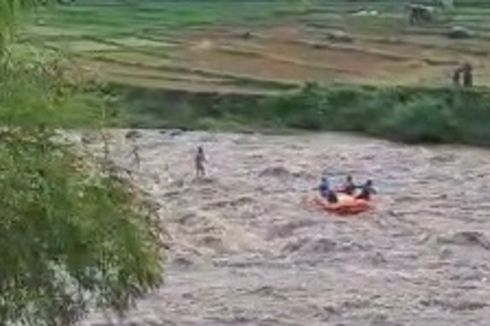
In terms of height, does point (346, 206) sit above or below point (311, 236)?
above

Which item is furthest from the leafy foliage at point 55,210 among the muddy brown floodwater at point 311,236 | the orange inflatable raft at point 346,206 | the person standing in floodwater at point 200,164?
the person standing in floodwater at point 200,164

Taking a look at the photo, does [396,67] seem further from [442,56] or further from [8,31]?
[8,31]

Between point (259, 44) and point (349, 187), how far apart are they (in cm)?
1611

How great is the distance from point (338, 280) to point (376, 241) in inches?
90.3

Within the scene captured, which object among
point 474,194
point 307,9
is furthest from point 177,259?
point 307,9

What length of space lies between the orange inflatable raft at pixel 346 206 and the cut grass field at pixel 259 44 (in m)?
8.48

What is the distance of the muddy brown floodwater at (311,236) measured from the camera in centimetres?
1795

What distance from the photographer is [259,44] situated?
39594mm

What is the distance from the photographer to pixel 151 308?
58.5ft

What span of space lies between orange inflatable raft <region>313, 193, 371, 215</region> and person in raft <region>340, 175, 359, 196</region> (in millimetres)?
366

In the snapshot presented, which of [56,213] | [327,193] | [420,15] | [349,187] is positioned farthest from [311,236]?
[420,15]

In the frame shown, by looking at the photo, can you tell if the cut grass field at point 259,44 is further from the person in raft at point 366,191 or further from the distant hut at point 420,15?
the person in raft at point 366,191

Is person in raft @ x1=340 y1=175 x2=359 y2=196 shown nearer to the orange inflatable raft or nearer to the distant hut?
the orange inflatable raft

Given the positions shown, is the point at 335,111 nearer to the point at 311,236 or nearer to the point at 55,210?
the point at 311,236
